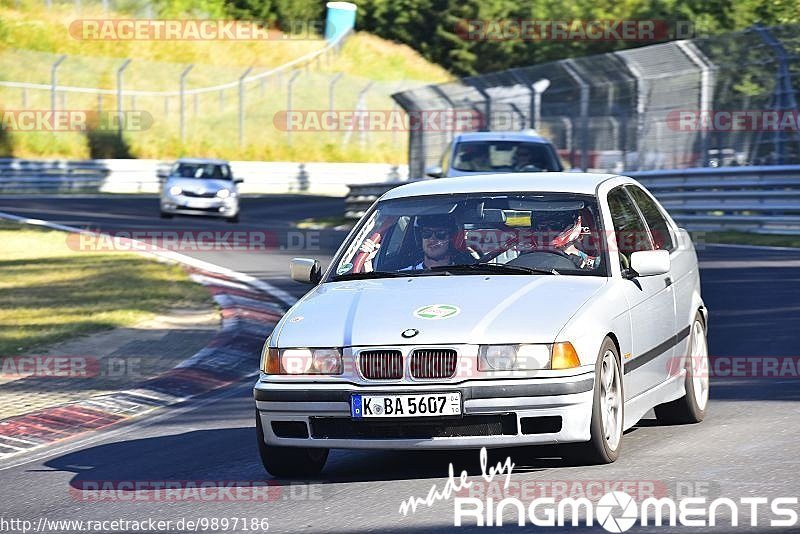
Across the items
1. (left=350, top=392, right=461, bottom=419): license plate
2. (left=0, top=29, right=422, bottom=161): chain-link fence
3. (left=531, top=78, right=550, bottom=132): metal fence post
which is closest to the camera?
(left=350, top=392, right=461, bottom=419): license plate

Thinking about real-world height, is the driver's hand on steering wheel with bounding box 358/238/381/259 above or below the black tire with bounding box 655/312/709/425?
above

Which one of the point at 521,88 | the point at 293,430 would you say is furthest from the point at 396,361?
the point at 521,88

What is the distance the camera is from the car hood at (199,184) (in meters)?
31.7

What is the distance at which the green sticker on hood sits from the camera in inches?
277

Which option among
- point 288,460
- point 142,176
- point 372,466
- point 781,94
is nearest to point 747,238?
point 781,94

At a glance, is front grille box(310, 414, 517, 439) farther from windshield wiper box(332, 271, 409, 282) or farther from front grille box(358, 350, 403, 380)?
windshield wiper box(332, 271, 409, 282)

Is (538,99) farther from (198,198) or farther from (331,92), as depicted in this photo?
(331,92)

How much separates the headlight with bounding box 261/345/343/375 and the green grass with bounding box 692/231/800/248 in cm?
1402

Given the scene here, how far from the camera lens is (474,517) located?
6242 mm

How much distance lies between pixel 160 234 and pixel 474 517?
21046mm

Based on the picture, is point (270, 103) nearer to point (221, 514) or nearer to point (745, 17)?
point (745, 17)

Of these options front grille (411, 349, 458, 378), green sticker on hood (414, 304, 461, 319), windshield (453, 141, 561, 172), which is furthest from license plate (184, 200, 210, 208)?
front grille (411, 349, 458, 378)

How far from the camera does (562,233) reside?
8016mm

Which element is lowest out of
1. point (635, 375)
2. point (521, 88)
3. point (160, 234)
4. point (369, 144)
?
point (369, 144)
